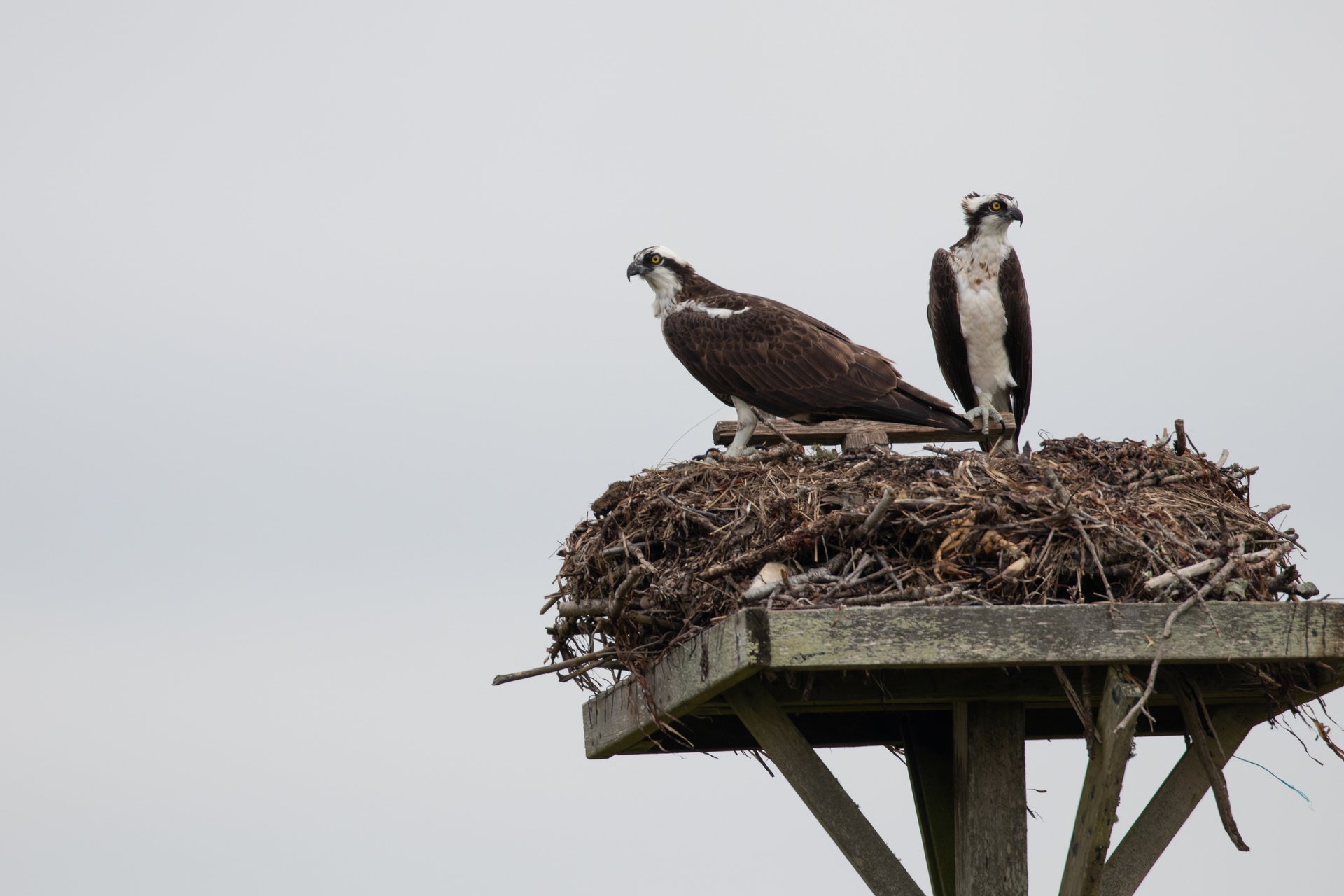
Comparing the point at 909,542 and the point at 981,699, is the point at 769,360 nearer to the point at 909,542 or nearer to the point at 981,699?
the point at 909,542

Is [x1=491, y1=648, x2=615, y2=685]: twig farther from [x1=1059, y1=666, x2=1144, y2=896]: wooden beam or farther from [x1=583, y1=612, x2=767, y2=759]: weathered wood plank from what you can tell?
[x1=1059, y1=666, x2=1144, y2=896]: wooden beam

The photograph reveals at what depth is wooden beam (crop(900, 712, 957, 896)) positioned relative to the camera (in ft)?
18.0

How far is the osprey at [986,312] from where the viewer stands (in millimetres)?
8484

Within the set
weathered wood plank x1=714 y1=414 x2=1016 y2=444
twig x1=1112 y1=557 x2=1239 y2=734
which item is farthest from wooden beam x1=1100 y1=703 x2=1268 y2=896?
weathered wood plank x1=714 y1=414 x2=1016 y2=444

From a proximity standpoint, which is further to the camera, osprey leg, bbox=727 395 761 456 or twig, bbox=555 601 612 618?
osprey leg, bbox=727 395 761 456

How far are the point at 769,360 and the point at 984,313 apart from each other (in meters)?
1.26

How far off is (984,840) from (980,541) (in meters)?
0.95

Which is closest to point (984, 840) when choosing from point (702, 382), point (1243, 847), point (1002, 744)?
point (1002, 744)

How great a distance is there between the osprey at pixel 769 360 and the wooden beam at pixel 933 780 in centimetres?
189

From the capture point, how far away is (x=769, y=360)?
26.6 feet

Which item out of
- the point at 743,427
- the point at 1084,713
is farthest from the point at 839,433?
the point at 1084,713

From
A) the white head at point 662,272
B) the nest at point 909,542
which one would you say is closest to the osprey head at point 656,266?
the white head at point 662,272

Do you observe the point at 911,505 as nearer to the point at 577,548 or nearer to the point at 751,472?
the point at 751,472

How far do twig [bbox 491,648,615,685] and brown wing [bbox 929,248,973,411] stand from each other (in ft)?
12.1
